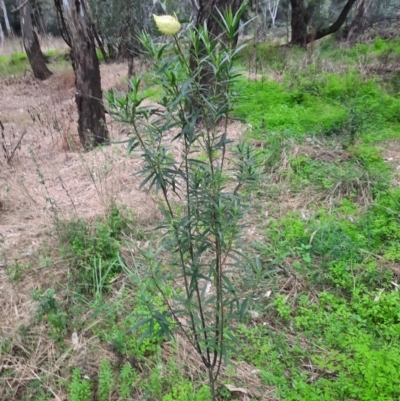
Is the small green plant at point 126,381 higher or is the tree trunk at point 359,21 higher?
the tree trunk at point 359,21

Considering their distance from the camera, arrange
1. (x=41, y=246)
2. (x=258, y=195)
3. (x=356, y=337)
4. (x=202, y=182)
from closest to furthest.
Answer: (x=202, y=182) → (x=356, y=337) → (x=41, y=246) → (x=258, y=195)

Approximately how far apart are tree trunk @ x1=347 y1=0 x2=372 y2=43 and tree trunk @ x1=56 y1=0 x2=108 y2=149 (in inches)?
312

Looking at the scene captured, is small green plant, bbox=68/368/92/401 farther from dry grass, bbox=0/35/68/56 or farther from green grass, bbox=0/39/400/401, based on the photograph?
dry grass, bbox=0/35/68/56

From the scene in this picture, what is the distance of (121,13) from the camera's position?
28.4 feet

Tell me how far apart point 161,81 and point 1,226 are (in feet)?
8.67

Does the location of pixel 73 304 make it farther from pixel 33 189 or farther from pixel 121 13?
pixel 121 13

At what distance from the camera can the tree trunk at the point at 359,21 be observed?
9641mm

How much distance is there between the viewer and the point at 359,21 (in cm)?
984

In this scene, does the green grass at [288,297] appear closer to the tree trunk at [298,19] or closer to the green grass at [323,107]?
the green grass at [323,107]

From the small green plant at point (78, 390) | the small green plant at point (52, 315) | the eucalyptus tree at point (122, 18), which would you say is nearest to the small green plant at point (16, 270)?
the small green plant at point (52, 315)

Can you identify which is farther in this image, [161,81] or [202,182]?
[202,182]

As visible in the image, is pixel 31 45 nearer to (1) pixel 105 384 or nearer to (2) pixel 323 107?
(2) pixel 323 107

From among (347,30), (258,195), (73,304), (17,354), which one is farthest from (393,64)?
(17,354)

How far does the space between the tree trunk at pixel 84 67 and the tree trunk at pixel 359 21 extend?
7.94 m
